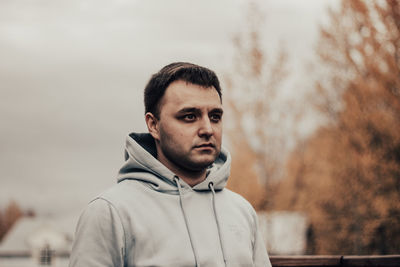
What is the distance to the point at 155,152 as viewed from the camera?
8.42 feet

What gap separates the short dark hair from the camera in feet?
7.77

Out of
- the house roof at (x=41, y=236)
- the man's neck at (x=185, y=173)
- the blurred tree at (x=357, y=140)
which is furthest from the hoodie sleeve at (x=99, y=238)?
the house roof at (x=41, y=236)

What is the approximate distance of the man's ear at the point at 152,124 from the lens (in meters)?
2.41

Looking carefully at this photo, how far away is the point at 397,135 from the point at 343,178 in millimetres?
1850

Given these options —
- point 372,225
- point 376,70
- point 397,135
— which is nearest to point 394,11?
point 376,70

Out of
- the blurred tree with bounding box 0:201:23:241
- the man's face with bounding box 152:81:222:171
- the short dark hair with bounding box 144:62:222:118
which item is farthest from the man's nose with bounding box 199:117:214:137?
the blurred tree with bounding box 0:201:23:241

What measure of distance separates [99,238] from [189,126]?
62cm

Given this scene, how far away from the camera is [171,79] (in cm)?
237

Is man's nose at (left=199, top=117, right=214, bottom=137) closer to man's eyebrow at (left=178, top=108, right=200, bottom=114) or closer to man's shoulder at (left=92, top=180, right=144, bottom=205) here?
man's eyebrow at (left=178, top=108, right=200, bottom=114)

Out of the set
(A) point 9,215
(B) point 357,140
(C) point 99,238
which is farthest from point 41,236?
(A) point 9,215

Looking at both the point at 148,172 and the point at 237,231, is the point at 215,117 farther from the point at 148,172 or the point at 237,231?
the point at 237,231

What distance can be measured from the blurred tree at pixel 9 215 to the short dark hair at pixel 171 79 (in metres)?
81.6

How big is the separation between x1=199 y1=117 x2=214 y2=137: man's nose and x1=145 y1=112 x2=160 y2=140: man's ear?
0.76ft

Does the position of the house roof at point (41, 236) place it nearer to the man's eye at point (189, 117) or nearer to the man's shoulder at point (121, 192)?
the man's shoulder at point (121, 192)
